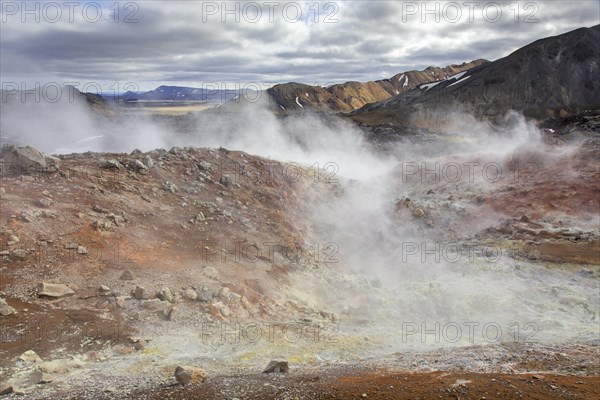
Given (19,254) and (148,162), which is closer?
(19,254)

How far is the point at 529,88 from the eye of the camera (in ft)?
194

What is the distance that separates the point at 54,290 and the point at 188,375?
3.51 meters

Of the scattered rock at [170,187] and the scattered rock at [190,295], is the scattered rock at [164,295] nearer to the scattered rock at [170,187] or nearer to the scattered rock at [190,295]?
the scattered rock at [190,295]

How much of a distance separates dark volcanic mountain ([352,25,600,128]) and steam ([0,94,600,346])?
2924 centimetres

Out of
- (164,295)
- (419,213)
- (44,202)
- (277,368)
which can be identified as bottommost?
(277,368)

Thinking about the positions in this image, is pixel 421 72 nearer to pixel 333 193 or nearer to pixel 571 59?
pixel 571 59

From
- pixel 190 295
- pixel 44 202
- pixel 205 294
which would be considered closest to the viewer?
pixel 190 295

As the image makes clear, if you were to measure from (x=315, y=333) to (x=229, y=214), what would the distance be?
532 cm

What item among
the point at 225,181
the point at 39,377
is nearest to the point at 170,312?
the point at 39,377

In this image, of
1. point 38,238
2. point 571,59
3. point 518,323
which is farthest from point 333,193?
point 571,59

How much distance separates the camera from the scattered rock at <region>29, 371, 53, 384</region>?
5.93m

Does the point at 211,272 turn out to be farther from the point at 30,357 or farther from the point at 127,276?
the point at 30,357

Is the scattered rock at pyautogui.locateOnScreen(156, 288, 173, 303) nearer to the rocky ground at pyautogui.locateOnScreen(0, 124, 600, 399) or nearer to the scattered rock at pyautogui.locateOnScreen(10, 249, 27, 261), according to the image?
the rocky ground at pyautogui.locateOnScreen(0, 124, 600, 399)

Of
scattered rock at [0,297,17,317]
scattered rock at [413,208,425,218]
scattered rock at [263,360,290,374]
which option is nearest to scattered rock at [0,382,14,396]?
scattered rock at [0,297,17,317]
